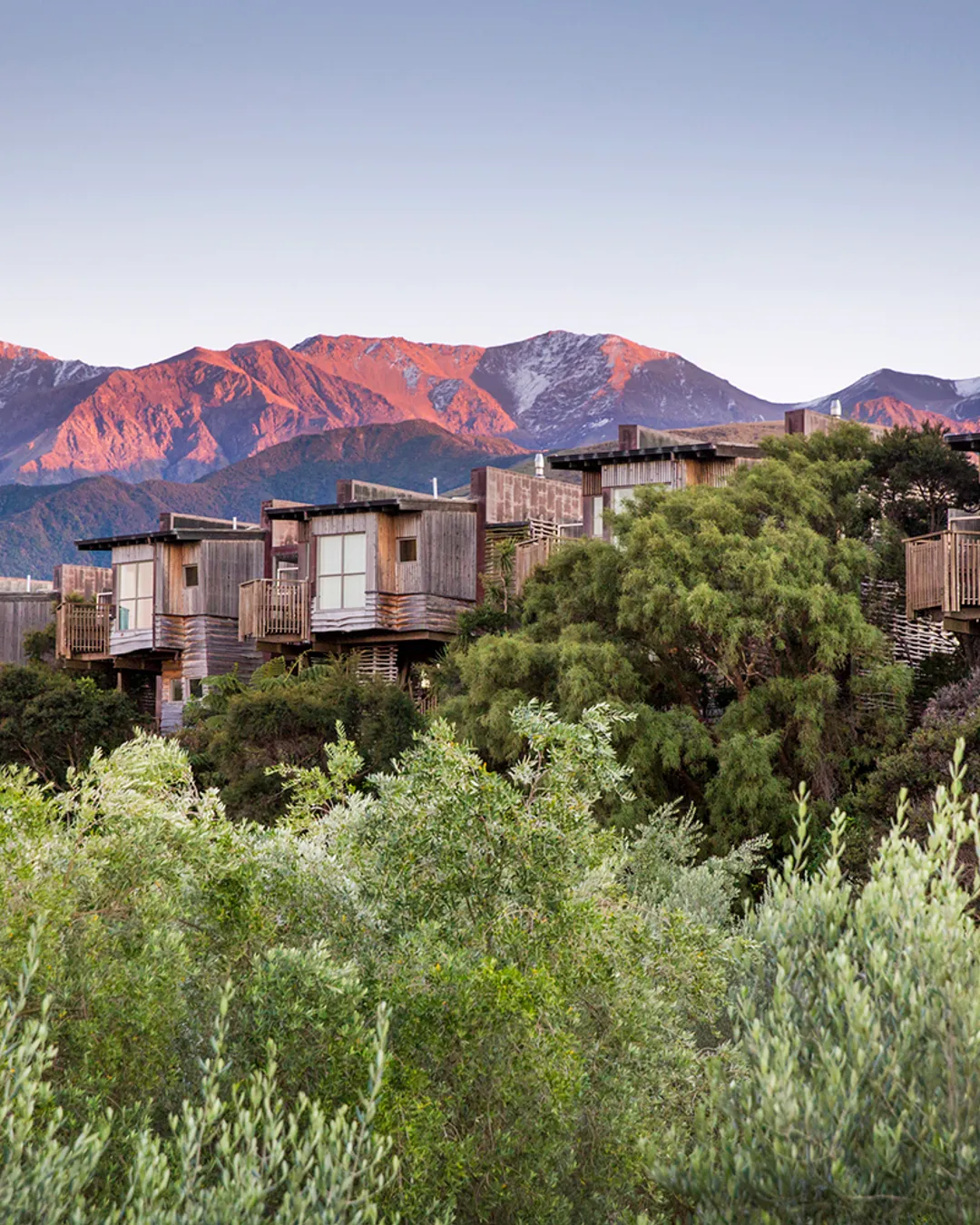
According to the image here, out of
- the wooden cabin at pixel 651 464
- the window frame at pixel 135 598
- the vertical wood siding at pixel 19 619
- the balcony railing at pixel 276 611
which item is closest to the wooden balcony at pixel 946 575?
the wooden cabin at pixel 651 464

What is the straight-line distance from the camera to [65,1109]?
407 inches

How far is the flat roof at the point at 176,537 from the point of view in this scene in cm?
5284

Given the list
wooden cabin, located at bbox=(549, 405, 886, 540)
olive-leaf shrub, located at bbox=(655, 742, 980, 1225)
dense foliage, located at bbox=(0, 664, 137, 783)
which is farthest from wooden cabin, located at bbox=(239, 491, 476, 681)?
olive-leaf shrub, located at bbox=(655, 742, 980, 1225)

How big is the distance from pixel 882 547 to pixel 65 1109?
2558cm

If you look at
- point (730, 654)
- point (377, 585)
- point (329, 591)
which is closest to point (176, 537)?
point (329, 591)

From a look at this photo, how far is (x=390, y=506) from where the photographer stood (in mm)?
46156

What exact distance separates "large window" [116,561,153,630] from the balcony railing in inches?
301

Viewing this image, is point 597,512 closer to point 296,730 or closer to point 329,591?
point 329,591

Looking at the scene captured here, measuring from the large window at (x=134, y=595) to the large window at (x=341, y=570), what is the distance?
358 inches

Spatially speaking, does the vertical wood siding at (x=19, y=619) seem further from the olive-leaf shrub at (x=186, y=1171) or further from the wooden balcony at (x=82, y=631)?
the olive-leaf shrub at (x=186, y=1171)

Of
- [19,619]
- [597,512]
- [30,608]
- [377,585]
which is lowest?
[19,619]

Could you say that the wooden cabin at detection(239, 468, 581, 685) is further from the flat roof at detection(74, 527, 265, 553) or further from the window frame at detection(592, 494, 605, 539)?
the flat roof at detection(74, 527, 265, 553)

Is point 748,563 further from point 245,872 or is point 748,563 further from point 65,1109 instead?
point 65,1109

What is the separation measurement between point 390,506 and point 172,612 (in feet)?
35.5
